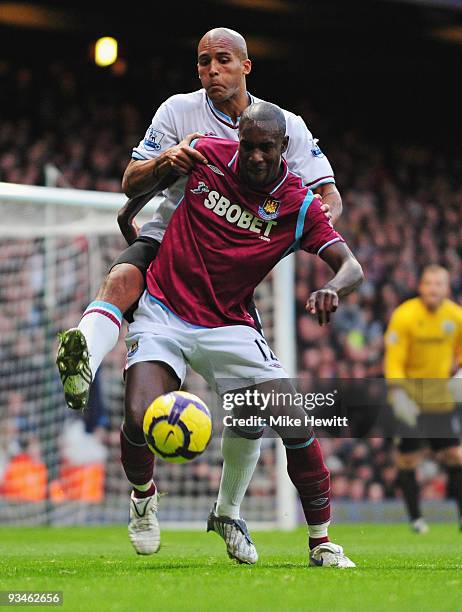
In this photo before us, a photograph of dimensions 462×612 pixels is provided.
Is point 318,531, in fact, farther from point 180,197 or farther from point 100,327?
point 180,197

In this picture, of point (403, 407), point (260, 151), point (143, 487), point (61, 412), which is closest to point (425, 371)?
point (403, 407)

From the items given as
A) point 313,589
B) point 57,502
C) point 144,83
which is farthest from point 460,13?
point 313,589

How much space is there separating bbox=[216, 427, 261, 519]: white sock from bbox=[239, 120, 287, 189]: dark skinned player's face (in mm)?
1327

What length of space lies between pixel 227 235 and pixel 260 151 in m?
0.48

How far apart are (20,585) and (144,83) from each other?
14927mm

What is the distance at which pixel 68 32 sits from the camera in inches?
691

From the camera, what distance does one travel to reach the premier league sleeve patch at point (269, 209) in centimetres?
548

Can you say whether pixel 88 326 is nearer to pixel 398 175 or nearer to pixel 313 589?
pixel 313 589

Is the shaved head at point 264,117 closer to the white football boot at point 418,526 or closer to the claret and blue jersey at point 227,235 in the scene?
the claret and blue jersey at point 227,235

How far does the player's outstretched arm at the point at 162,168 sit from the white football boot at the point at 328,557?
1.87m

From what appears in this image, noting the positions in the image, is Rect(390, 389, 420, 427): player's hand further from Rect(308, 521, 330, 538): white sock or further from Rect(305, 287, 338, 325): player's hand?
Rect(305, 287, 338, 325): player's hand

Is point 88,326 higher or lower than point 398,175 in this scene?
lower

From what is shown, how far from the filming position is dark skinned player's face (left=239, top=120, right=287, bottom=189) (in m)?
5.18

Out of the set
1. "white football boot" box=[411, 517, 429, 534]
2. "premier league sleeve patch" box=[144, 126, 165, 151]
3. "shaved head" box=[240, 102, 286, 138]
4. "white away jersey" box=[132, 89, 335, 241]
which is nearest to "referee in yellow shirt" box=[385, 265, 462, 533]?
"white football boot" box=[411, 517, 429, 534]
